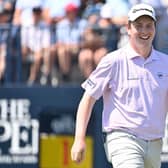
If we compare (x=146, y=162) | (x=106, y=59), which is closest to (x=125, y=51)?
(x=106, y=59)

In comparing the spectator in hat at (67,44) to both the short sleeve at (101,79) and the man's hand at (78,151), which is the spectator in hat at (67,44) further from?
the man's hand at (78,151)

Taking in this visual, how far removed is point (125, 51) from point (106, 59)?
0.16 meters

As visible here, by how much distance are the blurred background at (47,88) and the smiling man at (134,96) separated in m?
4.14

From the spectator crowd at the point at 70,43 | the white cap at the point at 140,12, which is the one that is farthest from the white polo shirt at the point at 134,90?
the spectator crowd at the point at 70,43

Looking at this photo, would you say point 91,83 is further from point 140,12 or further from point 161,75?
point 140,12

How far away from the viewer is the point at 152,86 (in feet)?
19.2

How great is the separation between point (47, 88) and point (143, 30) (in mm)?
4522

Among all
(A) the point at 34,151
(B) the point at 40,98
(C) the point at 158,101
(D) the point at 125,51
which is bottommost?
(A) the point at 34,151

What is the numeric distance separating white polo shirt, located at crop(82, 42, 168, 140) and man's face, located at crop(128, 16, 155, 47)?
14cm

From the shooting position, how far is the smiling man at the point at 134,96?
579cm

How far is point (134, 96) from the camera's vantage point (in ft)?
19.1

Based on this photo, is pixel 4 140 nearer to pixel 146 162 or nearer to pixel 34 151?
pixel 34 151

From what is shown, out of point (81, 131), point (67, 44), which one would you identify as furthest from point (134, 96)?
point (67, 44)

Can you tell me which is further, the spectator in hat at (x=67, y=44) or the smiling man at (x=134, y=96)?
the spectator in hat at (x=67, y=44)
